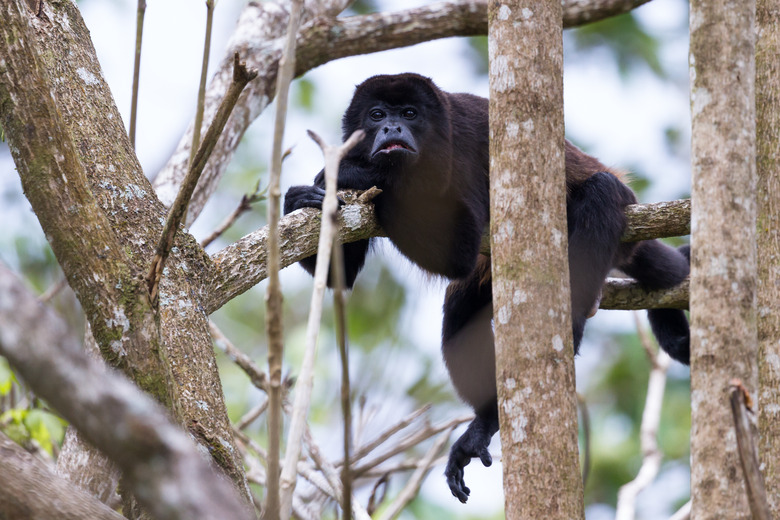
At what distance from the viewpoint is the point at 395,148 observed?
443 cm

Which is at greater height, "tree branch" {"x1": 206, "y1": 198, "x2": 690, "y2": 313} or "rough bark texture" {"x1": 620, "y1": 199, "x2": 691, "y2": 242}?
"rough bark texture" {"x1": 620, "y1": 199, "x2": 691, "y2": 242}

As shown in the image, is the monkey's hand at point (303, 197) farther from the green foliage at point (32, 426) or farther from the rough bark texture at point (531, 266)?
the green foliage at point (32, 426)

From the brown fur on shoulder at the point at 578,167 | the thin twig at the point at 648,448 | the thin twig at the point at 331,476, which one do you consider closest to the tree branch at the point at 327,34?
the brown fur on shoulder at the point at 578,167

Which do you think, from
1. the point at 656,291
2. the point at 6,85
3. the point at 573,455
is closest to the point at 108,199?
the point at 6,85

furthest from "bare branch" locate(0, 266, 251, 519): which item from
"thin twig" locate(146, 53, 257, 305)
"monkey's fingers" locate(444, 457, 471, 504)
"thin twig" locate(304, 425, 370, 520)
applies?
"monkey's fingers" locate(444, 457, 471, 504)

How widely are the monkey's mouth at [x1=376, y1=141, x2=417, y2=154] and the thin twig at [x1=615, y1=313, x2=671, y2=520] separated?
2311mm

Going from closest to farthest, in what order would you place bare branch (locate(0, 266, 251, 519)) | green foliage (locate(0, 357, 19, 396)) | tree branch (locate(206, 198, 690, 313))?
1. bare branch (locate(0, 266, 251, 519))
2. tree branch (locate(206, 198, 690, 313))
3. green foliage (locate(0, 357, 19, 396))

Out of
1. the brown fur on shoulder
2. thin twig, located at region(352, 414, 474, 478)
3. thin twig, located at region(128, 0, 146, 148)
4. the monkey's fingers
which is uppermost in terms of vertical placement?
the brown fur on shoulder

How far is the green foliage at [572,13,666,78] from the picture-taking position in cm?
1348

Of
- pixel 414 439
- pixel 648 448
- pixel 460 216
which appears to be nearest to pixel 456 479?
pixel 414 439

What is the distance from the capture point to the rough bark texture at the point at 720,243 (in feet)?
6.44

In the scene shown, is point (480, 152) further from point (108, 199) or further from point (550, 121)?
point (108, 199)

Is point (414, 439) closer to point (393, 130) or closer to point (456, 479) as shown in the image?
point (456, 479)

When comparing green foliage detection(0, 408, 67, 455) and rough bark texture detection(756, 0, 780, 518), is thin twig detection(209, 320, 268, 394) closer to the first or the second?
green foliage detection(0, 408, 67, 455)
